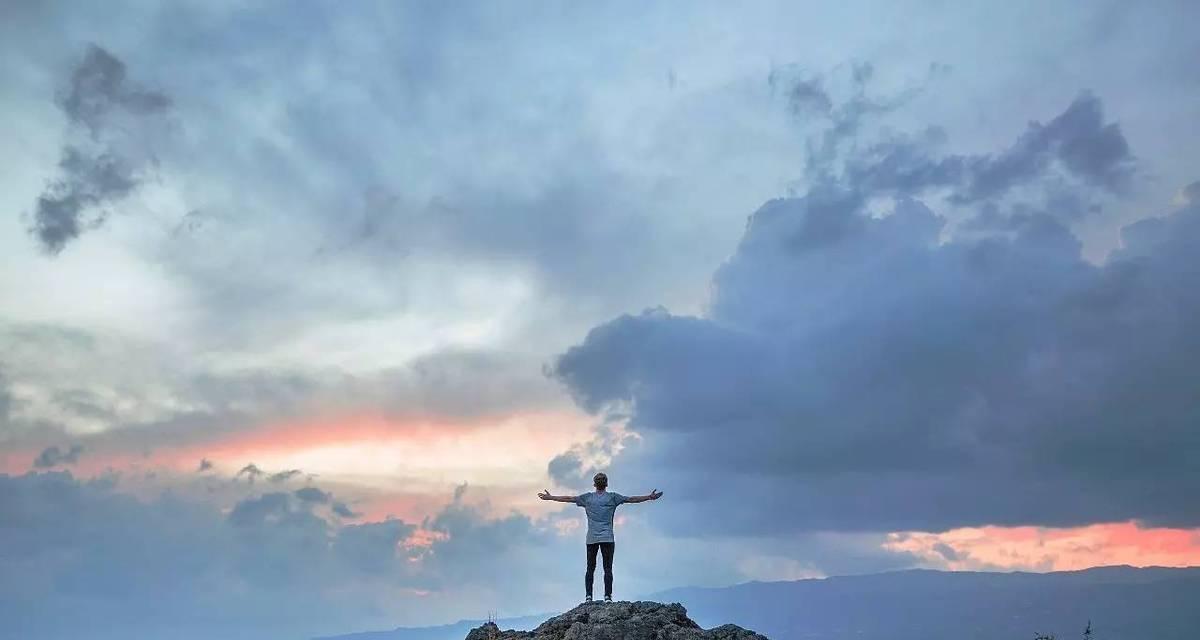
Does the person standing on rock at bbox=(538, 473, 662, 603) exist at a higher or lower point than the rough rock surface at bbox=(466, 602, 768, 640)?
higher

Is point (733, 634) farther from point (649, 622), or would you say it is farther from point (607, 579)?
point (607, 579)

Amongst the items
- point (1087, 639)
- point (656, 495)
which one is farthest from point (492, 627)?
point (1087, 639)

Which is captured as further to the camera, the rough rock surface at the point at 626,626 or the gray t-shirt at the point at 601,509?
the gray t-shirt at the point at 601,509

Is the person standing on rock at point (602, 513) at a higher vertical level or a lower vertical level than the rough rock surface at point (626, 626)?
higher

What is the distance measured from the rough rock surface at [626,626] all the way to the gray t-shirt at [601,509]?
2.38 m

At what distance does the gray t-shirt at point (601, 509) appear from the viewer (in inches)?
1264

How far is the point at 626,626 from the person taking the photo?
28.3m

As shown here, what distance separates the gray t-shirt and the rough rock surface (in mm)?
2381

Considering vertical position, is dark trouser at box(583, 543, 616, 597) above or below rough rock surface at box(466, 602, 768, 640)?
above

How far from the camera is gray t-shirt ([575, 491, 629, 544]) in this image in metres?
Result: 32.1

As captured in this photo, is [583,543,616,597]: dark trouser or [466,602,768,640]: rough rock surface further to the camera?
[583,543,616,597]: dark trouser

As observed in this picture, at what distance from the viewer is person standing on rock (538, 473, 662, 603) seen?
32062 millimetres

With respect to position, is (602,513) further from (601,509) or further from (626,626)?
(626,626)

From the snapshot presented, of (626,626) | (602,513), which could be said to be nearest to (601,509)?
Answer: (602,513)
